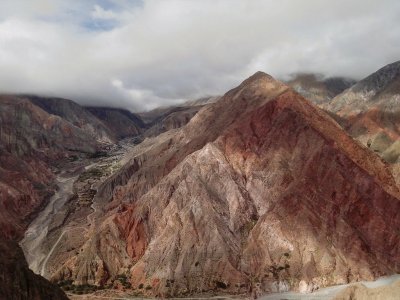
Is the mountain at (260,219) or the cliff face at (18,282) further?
the mountain at (260,219)

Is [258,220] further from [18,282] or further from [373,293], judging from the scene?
[18,282]

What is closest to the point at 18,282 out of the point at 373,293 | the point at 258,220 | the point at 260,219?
the point at 373,293

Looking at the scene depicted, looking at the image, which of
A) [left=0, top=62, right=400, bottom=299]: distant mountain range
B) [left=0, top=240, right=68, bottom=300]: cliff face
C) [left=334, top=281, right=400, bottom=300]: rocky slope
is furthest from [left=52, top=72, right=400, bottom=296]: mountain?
[left=0, top=240, right=68, bottom=300]: cliff face

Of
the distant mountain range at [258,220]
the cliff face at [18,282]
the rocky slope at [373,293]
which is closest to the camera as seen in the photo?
the cliff face at [18,282]

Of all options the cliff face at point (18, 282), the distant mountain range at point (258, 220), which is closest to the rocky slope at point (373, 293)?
the distant mountain range at point (258, 220)

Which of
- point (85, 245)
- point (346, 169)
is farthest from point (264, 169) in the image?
point (85, 245)

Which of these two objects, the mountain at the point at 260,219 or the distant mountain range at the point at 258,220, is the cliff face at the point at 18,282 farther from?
the distant mountain range at the point at 258,220

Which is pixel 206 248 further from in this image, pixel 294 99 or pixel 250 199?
pixel 294 99

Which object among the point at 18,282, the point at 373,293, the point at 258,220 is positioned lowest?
the point at 373,293
